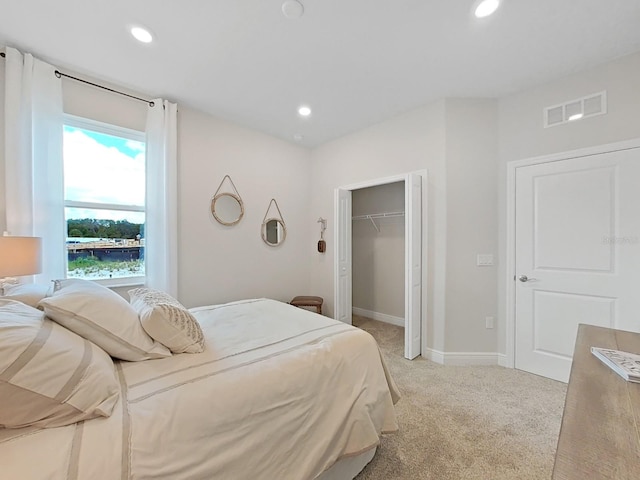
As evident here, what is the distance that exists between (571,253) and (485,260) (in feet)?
2.20

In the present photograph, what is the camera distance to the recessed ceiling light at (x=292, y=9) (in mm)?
1724

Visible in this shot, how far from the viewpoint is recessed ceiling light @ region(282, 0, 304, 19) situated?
1.72 meters

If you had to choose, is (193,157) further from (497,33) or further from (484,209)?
(484,209)

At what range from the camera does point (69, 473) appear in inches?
27.3

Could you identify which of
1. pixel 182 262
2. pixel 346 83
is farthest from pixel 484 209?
pixel 182 262

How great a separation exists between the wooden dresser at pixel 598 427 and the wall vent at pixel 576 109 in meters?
2.34

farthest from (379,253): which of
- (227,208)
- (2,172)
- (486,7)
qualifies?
(2,172)

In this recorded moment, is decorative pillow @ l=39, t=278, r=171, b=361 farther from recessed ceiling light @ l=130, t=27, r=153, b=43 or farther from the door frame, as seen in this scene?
the door frame

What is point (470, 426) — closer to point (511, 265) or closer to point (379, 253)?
point (511, 265)

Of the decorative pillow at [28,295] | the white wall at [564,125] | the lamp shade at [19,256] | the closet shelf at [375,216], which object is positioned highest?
the white wall at [564,125]

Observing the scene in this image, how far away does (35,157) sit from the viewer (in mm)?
2223

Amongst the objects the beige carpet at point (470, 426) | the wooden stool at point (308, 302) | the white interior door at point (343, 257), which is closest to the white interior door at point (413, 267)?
the beige carpet at point (470, 426)

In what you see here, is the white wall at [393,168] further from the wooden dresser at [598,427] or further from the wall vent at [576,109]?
the wooden dresser at [598,427]

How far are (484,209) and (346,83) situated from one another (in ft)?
6.27
